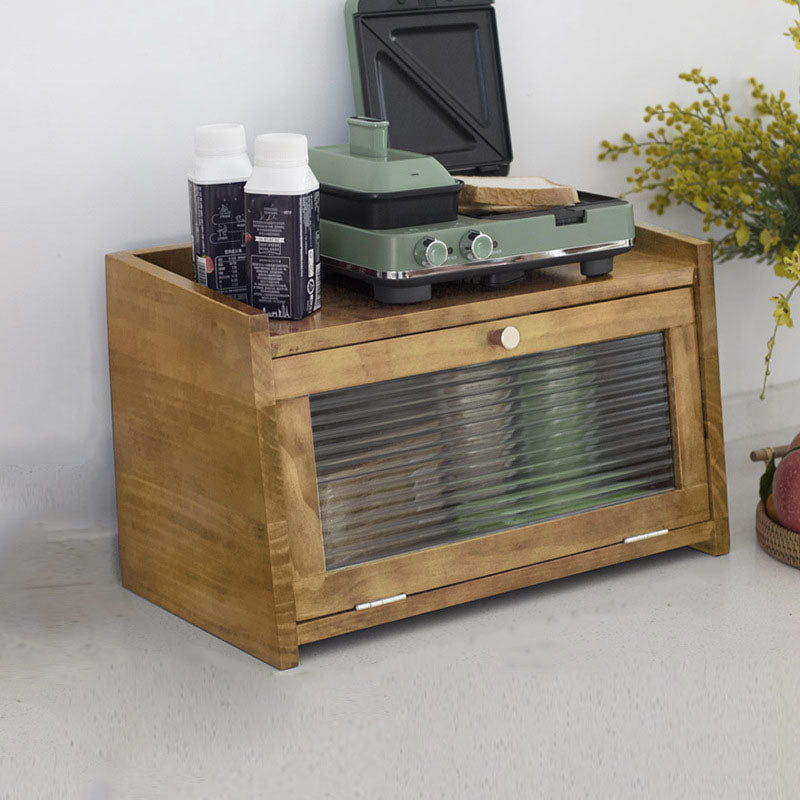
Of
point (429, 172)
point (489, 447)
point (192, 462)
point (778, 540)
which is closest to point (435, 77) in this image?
point (429, 172)

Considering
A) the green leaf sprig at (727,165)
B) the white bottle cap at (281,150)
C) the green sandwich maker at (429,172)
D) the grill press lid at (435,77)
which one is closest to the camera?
the white bottle cap at (281,150)

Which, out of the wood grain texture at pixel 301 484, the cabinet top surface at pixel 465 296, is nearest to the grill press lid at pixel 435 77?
the cabinet top surface at pixel 465 296

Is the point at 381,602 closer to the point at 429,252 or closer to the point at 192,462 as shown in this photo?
the point at 192,462

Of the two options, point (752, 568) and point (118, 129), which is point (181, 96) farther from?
point (752, 568)

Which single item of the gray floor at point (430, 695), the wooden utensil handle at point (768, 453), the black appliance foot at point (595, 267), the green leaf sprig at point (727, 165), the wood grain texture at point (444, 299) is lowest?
the gray floor at point (430, 695)

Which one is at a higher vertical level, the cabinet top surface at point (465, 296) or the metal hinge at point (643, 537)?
the cabinet top surface at point (465, 296)

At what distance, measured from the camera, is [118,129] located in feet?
5.65

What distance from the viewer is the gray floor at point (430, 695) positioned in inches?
52.5

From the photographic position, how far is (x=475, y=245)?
155 cm

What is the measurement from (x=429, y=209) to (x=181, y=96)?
1.44 ft

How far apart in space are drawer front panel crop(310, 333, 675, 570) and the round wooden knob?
4 centimetres

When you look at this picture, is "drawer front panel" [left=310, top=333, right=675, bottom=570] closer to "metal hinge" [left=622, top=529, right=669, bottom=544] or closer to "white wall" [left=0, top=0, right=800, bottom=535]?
"metal hinge" [left=622, top=529, right=669, bottom=544]

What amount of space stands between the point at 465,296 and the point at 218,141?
38 centimetres

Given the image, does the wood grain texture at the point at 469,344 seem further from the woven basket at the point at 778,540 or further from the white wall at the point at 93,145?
the white wall at the point at 93,145
